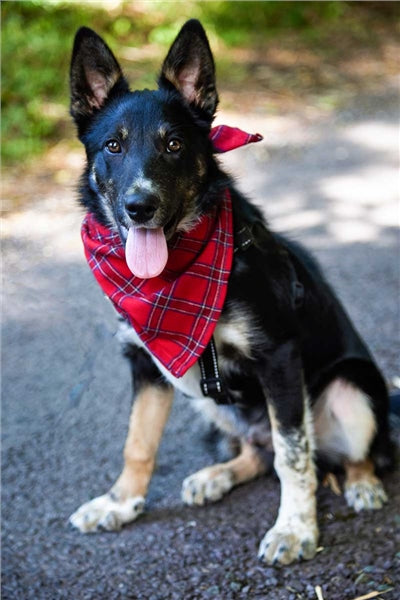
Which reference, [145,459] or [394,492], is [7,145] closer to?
[145,459]

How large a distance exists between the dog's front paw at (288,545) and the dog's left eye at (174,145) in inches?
69.6

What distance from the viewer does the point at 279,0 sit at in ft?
45.0

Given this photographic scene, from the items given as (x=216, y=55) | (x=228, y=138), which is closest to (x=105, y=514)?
(x=228, y=138)

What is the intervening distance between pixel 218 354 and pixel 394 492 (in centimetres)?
123

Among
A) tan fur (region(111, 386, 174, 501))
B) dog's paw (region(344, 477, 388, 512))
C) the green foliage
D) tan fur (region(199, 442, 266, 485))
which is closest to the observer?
dog's paw (region(344, 477, 388, 512))

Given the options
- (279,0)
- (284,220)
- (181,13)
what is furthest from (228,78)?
(284,220)

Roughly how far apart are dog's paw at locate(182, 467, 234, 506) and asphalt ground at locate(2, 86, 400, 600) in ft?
0.19

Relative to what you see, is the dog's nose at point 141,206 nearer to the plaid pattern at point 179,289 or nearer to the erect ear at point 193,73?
the plaid pattern at point 179,289

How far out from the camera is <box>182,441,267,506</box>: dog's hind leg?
3.96 metres

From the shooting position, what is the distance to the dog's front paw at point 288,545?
3.46 m

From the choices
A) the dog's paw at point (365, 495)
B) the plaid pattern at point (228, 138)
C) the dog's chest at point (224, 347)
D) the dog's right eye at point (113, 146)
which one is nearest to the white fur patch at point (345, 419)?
the dog's paw at point (365, 495)

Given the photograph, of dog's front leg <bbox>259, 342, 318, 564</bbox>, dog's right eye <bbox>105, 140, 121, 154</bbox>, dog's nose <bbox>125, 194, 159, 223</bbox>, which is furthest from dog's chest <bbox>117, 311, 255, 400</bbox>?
dog's right eye <bbox>105, 140, 121, 154</bbox>

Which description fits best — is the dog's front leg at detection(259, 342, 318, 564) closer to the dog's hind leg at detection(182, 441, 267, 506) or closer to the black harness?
the black harness

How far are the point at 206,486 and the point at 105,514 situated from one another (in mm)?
527
